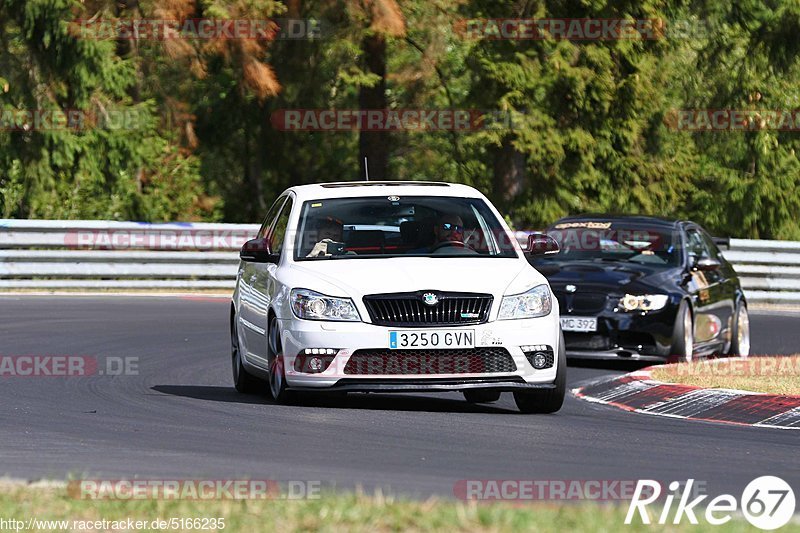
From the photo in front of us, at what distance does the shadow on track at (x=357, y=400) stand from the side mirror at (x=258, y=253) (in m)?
1.00

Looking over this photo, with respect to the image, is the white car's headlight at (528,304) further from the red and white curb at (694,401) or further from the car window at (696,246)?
the car window at (696,246)

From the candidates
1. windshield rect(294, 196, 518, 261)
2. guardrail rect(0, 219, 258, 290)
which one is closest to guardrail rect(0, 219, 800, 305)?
guardrail rect(0, 219, 258, 290)

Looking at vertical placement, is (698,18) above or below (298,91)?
above

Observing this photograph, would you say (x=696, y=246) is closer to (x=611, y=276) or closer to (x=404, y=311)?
(x=611, y=276)

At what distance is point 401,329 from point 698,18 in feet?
92.3

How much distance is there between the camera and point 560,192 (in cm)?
3497

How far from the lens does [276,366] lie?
1160 centimetres

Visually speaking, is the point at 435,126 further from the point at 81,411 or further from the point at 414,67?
the point at 81,411

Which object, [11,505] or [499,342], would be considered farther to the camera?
[499,342]

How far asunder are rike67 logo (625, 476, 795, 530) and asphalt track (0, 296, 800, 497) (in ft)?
0.47

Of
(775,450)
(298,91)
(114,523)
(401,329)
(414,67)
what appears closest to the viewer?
(114,523)

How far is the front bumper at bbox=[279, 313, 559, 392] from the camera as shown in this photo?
11.1 meters

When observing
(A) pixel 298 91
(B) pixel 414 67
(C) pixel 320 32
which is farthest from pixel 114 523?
(B) pixel 414 67

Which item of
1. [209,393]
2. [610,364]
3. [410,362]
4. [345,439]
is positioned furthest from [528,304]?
[610,364]
